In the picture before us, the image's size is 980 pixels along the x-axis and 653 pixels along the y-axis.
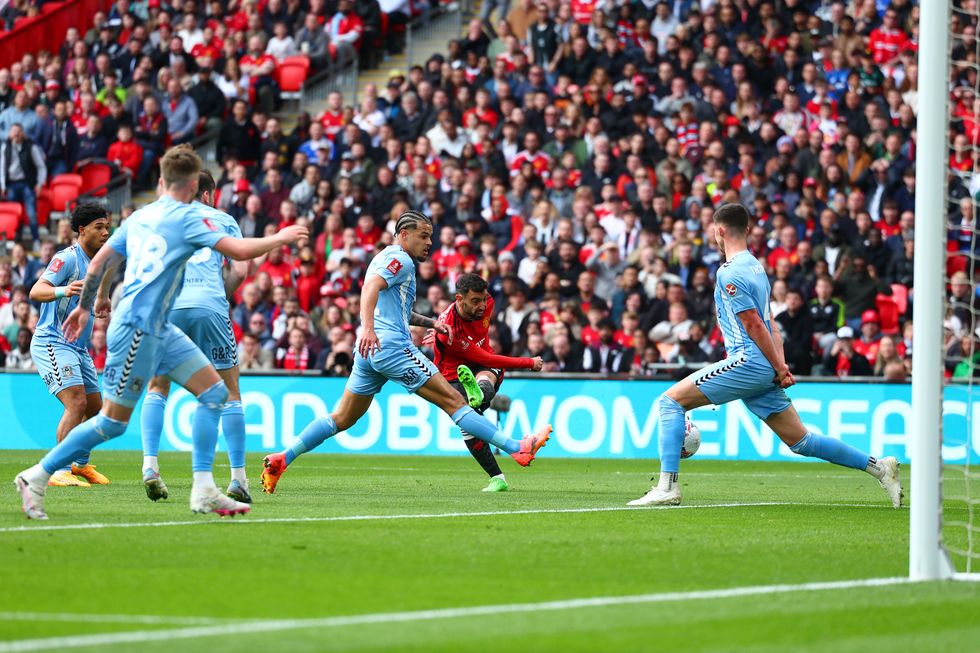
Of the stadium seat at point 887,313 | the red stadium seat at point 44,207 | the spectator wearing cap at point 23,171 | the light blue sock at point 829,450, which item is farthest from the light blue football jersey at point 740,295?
the red stadium seat at point 44,207

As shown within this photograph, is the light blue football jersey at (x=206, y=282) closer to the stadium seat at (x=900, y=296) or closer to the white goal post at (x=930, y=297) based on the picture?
the white goal post at (x=930, y=297)

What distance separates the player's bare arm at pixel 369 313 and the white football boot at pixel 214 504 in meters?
2.32

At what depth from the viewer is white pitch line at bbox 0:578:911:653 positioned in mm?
5836

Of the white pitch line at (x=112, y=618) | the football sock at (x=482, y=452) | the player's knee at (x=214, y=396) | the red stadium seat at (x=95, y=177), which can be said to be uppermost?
the red stadium seat at (x=95, y=177)

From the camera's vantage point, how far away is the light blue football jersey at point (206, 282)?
39.1ft

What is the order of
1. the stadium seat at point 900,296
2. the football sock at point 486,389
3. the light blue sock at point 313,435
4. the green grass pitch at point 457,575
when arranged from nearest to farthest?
the green grass pitch at point 457,575, the light blue sock at point 313,435, the football sock at point 486,389, the stadium seat at point 900,296

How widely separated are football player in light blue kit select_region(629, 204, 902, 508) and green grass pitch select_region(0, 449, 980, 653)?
0.44 m

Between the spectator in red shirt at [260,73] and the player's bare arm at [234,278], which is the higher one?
the spectator in red shirt at [260,73]

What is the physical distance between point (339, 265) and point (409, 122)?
3801 mm

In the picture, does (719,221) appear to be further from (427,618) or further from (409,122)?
(409,122)

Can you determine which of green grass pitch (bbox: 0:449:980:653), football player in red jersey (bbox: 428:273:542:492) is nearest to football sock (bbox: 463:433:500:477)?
football player in red jersey (bbox: 428:273:542:492)

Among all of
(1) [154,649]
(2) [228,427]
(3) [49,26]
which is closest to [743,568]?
(1) [154,649]

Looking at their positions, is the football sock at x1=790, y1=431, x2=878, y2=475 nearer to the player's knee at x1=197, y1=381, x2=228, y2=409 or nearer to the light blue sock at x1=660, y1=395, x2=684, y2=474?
the light blue sock at x1=660, y1=395, x2=684, y2=474

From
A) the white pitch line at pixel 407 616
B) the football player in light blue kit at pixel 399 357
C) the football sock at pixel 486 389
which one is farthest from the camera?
the football sock at pixel 486 389
